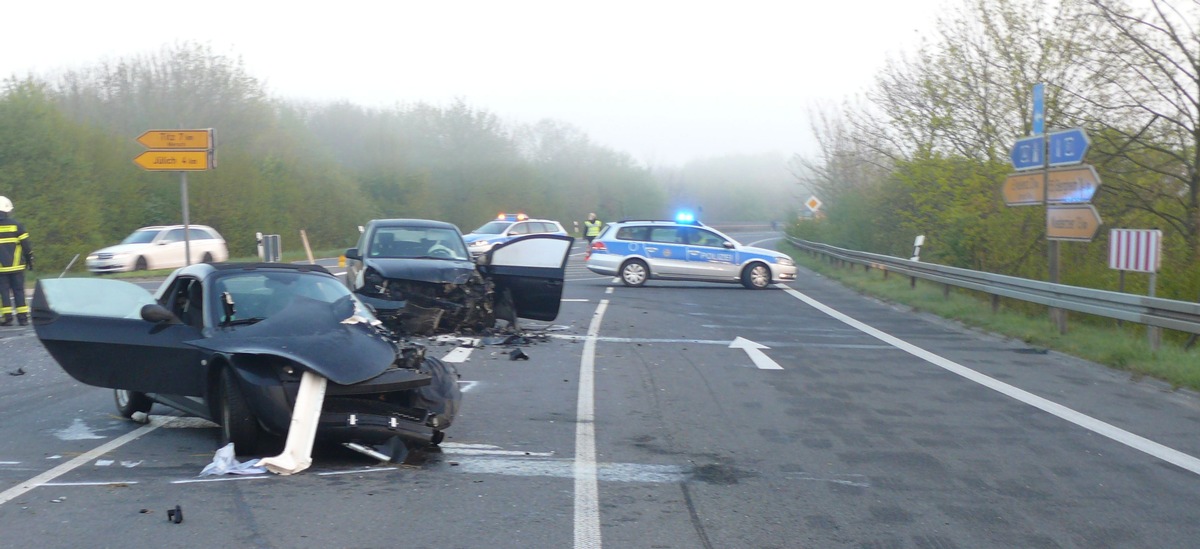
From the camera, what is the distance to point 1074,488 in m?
6.28

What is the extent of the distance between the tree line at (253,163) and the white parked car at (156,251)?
6124mm

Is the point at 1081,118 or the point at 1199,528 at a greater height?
the point at 1081,118

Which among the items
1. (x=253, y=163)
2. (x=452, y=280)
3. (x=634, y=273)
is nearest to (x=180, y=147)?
(x=452, y=280)

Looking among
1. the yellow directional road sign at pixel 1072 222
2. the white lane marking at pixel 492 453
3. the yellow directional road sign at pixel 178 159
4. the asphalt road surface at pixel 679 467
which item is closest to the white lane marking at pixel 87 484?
the asphalt road surface at pixel 679 467

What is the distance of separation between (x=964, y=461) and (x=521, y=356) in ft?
20.0

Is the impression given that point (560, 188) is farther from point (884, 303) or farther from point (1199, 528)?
point (1199, 528)

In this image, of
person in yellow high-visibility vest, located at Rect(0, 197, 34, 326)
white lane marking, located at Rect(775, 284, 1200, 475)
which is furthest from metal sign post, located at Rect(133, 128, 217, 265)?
white lane marking, located at Rect(775, 284, 1200, 475)

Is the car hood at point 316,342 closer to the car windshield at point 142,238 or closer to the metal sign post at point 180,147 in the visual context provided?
the metal sign post at point 180,147

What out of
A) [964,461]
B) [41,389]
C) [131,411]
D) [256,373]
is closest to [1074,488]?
[964,461]

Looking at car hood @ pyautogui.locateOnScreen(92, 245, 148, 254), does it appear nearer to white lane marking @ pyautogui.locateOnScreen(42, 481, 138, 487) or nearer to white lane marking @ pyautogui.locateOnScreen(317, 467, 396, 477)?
white lane marking @ pyautogui.locateOnScreen(42, 481, 138, 487)

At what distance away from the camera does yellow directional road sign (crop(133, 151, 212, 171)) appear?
17.7 metres

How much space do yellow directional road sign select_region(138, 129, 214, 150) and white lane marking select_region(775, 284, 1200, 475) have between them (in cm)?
1140

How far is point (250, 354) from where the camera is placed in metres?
6.58

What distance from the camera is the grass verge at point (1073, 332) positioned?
36.4ft
